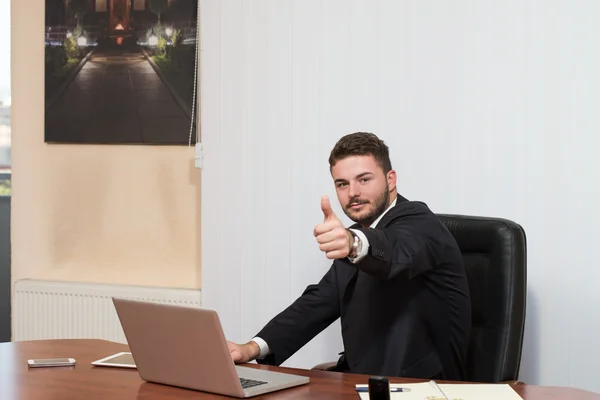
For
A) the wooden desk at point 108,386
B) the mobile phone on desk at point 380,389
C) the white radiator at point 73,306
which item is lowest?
the white radiator at point 73,306

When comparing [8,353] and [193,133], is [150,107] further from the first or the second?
[8,353]

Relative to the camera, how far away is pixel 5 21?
5.00 metres

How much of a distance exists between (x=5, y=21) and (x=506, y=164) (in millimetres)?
3242

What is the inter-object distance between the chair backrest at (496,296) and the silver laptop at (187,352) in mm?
709

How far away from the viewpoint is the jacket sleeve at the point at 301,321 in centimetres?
254

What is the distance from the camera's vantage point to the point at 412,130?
327 cm

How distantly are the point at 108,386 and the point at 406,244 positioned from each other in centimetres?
83

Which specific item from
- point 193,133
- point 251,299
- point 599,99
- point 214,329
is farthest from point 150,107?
point 214,329

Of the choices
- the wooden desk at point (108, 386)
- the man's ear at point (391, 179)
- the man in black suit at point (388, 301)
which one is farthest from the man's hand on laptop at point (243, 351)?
the man's ear at point (391, 179)

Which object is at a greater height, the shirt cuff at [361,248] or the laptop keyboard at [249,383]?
the shirt cuff at [361,248]

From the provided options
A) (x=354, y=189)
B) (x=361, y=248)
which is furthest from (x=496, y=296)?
(x=361, y=248)

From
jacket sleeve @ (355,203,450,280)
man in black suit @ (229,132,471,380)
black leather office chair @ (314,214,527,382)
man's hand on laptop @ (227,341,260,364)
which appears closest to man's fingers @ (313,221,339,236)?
jacket sleeve @ (355,203,450,280)

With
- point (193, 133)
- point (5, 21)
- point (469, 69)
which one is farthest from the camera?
point (5, 21)

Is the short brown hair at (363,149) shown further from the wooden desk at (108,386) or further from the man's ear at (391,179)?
the wooden desk at (108,386)
